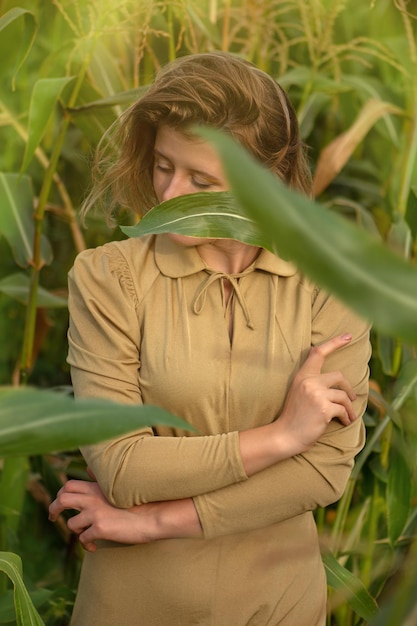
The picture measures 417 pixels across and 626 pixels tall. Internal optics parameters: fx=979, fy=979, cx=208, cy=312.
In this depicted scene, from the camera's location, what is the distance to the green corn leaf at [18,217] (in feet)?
5.26

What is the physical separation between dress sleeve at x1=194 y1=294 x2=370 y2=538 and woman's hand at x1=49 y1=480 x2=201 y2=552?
2 centimetres

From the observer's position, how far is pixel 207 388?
1.12 metres

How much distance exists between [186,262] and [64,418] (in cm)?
80

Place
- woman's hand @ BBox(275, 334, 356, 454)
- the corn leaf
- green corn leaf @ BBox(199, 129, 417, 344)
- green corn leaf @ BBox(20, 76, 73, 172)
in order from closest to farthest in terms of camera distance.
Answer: green corn leaf @ BBox(199, 129, 417, 344), woman's hand @ BBox(275, 334, 356, 454), green corn leaf @ BBox(20, 76, 73, 172), the corn leaf

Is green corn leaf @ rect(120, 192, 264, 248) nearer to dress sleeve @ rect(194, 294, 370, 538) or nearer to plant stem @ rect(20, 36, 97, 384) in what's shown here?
dress sleeve @ rect(194, 294, 370, 538)

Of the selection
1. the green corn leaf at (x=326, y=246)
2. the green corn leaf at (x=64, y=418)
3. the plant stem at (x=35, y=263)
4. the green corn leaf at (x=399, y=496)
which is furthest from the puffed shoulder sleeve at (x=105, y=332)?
the green corn leaf at (x=326, y=246)

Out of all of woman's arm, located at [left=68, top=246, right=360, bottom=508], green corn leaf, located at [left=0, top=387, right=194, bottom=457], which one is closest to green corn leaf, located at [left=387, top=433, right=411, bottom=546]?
woman's arm, located at [left=68, top=246, right=360, bottom=508]

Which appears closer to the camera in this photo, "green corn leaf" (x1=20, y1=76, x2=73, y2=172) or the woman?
the woman

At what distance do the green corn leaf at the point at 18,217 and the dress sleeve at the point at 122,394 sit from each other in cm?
44

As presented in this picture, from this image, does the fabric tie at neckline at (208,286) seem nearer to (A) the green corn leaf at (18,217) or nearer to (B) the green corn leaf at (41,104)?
(B) the green corn leaf at (41,104)

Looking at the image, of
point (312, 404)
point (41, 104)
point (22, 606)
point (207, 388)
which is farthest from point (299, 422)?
point (41, 104)

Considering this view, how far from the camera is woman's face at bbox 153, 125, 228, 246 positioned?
106cm

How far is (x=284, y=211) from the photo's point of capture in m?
0.30

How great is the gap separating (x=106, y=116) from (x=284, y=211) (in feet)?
4.24
